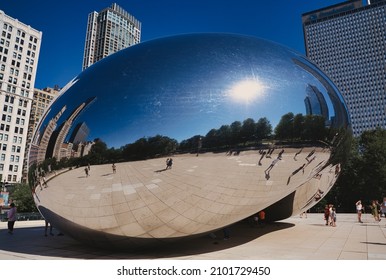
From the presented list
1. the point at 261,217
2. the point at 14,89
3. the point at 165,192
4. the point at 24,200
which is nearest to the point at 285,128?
the point at 165,192

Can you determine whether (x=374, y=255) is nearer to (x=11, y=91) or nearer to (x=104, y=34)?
(x=11, y=91)

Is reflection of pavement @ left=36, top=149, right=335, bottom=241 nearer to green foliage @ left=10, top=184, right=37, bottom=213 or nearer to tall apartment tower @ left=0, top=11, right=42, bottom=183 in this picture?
green foliage @ left=10, top=184, right=37, bottom=213

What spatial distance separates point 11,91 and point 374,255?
78.9m

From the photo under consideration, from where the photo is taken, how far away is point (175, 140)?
448 cm

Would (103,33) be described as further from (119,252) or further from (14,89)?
(119,252)

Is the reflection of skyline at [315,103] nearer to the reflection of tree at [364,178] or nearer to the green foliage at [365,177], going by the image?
the reflection of tree at [364,178]

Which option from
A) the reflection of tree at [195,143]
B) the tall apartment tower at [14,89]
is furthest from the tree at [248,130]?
the tall apartment tower at [14,89]

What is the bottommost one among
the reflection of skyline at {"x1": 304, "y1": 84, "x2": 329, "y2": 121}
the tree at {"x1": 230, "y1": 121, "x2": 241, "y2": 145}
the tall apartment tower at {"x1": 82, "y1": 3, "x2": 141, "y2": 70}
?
the tree at {"x1": 230, "y1": 121, "x2": 241, "y2": 145}

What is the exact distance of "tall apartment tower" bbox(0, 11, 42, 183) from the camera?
6431 cm

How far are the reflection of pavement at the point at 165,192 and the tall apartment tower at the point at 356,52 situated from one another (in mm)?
111620

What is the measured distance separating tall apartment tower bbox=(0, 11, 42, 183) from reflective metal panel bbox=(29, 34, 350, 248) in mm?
69189

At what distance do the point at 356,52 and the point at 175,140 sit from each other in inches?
5358

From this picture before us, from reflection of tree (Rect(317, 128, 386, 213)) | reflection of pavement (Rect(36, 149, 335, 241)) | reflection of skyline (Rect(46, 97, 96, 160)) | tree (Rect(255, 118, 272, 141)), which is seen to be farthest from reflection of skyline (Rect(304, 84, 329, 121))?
reflection of tree (Rect(317, 128, 386, 213))

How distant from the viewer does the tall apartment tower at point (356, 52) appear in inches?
4267
